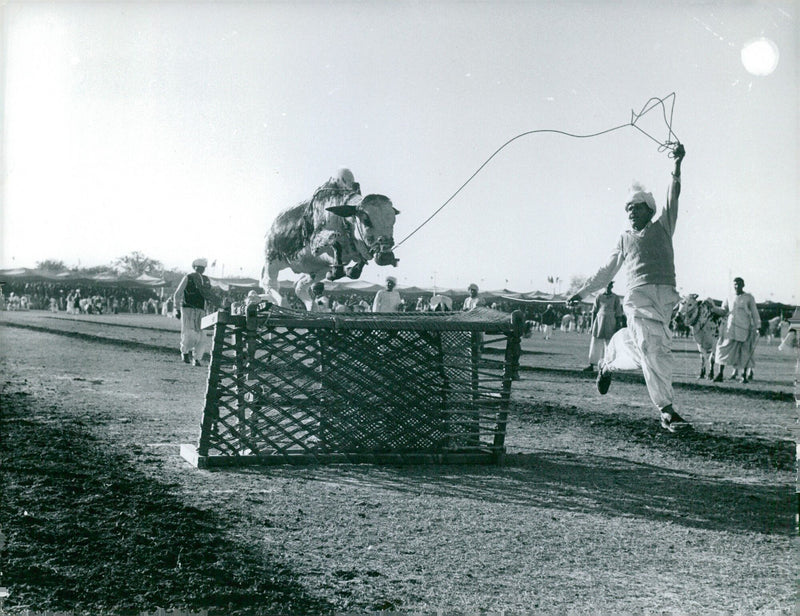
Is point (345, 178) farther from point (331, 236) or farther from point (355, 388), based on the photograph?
point (355, 388)

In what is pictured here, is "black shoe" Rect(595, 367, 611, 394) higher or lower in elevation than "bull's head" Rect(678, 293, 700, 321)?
lower

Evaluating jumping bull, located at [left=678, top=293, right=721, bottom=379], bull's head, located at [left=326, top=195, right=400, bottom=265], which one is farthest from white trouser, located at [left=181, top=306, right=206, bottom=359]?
jumping bull, located at [left=678, top=293, right=721, bottom=379]

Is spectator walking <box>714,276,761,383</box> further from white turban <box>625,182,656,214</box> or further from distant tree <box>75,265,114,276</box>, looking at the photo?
distant tree <box>75,265,114,276</box>

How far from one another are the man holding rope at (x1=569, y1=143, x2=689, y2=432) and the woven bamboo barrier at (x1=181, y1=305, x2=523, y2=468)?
159cm

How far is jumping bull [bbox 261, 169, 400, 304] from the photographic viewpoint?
8.30 metres

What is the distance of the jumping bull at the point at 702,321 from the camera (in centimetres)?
1706

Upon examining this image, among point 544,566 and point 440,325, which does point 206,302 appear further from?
point 544,566

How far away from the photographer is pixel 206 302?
14.6 metres

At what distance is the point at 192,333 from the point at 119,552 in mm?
11187

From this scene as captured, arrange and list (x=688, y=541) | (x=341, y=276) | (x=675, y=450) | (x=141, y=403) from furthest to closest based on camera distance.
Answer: (x=141, y=403) < (x=341, y=276) < (x=675, y=450) < (x=688, y=541)

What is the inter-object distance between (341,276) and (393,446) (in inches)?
98.0

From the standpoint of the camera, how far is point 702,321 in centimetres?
1711

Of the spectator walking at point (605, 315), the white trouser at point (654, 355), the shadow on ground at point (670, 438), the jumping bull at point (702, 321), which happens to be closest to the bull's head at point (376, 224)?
the white trouser at point (654, 355)

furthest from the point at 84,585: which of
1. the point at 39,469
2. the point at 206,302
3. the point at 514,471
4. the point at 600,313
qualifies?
the point at 600,313
